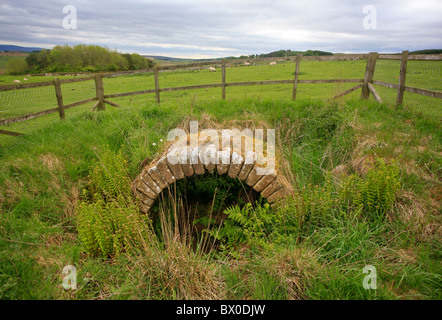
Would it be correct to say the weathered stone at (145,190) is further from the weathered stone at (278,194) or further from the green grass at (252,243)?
the weathered stone at (278,194)

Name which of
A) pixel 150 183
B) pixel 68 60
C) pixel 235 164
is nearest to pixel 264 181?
pixel 235 164

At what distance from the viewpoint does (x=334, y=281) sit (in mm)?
2068

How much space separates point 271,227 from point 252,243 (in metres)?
0.37

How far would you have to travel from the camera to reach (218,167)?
144 inches

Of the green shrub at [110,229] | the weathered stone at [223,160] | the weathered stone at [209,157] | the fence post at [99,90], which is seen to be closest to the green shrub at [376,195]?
the weathered stone at [223,160]

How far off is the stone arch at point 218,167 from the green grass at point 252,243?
0.36 metres

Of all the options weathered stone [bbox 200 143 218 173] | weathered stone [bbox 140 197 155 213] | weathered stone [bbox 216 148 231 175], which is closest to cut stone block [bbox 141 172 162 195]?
weathered stone [bbox 140 197 155 213]

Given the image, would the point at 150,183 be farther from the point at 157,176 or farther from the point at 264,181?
the point at 264,181

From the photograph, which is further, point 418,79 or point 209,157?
point 418,79

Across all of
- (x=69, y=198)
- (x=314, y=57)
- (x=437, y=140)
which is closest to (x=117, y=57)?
(x=314, y=57)

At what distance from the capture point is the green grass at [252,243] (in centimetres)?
218

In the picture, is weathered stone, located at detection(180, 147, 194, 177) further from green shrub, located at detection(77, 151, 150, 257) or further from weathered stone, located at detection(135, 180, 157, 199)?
green shrub, located at detection(77, 151, 150, 257)

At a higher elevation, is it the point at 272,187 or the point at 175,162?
the point at 175,162

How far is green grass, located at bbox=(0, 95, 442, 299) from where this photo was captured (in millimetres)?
2178
